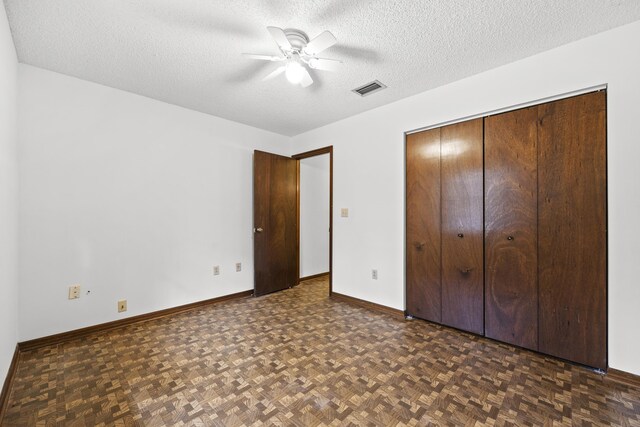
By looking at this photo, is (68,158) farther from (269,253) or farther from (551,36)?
(551,36)

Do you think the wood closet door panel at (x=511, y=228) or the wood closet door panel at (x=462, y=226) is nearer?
the wood closet door panel at (x=511, y=228)

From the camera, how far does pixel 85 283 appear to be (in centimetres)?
252

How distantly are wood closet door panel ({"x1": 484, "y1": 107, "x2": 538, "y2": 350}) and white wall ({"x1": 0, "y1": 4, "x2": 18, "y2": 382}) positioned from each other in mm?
3512

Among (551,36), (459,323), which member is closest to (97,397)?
(459,323)

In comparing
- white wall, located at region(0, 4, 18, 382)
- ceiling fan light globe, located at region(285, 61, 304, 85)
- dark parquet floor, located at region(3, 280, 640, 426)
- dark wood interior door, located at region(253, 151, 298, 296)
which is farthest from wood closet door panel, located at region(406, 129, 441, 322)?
white wall, located at region(0, 4, 18, 382)

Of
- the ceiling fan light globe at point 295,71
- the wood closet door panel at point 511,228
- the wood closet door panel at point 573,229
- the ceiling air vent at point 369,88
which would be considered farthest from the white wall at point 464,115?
the ceiling fan light globe at point 295,71

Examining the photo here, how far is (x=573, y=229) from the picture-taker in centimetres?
199

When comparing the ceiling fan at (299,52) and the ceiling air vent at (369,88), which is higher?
the ceiling air vent at (369,88)

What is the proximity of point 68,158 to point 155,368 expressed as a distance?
2016mm

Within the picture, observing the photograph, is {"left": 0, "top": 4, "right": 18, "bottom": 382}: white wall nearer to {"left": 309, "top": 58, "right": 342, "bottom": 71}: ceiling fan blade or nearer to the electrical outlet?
the electrical outlet

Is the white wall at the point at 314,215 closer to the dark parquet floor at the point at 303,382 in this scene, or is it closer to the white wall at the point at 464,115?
the white wall at the point at 464,115

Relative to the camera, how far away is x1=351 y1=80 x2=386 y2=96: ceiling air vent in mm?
2645

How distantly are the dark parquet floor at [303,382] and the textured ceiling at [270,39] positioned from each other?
2.38 meters

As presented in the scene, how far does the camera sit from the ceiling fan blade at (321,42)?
5.51 feet
